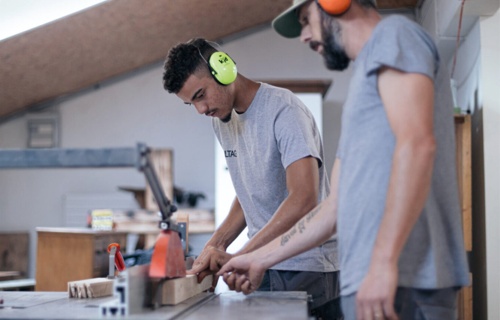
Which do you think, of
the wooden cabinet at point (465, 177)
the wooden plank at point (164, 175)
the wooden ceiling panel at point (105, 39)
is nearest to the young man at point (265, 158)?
the wooden cabinet at point (465, 177)

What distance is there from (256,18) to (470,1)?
3100mm

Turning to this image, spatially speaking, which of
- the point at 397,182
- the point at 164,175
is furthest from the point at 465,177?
the point at 164,175

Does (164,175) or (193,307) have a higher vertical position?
(164,175)

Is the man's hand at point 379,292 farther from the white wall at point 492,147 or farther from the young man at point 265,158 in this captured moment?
the white wall at point 492,147

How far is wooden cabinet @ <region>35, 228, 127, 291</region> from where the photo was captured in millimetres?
4258

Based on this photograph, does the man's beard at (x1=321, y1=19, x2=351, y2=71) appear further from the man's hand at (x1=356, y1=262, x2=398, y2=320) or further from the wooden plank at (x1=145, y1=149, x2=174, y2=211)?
the wooden plank at (x1=145, y1=149, x2=174, y2=211)

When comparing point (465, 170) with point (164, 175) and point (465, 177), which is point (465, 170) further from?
point (164, 175)

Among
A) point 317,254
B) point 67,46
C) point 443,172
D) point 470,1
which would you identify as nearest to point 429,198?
point 443,172

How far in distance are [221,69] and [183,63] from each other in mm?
139

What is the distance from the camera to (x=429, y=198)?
1.30m

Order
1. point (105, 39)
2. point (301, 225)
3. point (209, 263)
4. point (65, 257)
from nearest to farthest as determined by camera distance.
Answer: point (301, 225)
point (209, 263)
point (65, 257)
point (105, 39)

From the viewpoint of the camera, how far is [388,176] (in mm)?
1266

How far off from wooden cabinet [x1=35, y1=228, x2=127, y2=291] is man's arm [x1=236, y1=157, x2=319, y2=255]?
2561 mm

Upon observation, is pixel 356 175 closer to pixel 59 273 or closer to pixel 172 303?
pixel 172 303
